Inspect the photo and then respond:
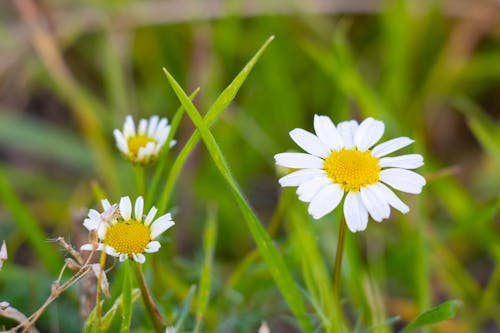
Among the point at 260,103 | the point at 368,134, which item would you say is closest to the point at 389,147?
the point at 368,134

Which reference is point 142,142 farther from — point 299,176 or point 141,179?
point 299,176

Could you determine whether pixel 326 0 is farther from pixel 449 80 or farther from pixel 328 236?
pixel 328 236

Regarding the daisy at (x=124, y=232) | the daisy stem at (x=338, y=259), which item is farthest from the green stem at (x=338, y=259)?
the daisy at (x=124, y=232)

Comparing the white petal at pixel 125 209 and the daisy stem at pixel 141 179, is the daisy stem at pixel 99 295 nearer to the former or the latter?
the white petal at pixel 125 209

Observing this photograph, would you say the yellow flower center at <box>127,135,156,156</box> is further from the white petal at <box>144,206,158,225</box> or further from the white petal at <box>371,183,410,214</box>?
the white petal at <box>371,183,410,214</box>

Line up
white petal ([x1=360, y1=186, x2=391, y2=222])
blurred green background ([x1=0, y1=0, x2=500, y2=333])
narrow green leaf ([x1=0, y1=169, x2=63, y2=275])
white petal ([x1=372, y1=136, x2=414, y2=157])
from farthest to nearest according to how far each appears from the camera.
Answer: blurred green background ([x1=0, y1=0, x2=500, y2=333]) → narrow green leaf ([x1=0, y1=169, x2=63, y2=275]) → white petal ([x1=372, y1=136, x2=414, y2=157]) → white petal ([x1=360, y1=186, x2=391, y2=222])

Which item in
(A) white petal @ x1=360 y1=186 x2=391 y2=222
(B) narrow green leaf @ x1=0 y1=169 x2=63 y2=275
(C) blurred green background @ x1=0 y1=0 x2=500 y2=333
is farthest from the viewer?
(C) blurred green background @ x1=0 y1=0 x2=500 y2=333

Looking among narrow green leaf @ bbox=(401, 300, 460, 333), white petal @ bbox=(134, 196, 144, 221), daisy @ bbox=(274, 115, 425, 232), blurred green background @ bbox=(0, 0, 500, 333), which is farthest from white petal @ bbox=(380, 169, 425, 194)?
blurred green background @ bbox=(0, 0, 500, 333)

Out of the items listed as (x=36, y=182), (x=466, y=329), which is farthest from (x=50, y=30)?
(x=466, y=329)
